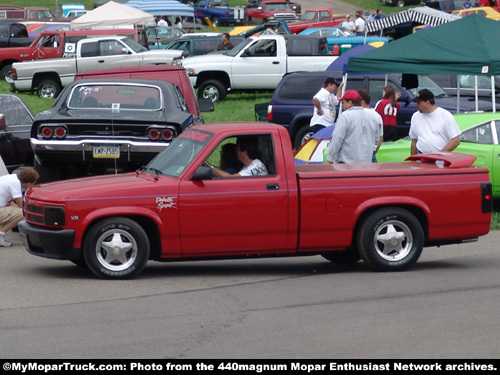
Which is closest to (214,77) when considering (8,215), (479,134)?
(479,134)

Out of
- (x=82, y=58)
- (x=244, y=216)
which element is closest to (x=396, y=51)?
(x=244, y=216)

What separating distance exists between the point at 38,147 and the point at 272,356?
7261 millimetres

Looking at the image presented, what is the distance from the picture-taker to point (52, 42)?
32.0 metres

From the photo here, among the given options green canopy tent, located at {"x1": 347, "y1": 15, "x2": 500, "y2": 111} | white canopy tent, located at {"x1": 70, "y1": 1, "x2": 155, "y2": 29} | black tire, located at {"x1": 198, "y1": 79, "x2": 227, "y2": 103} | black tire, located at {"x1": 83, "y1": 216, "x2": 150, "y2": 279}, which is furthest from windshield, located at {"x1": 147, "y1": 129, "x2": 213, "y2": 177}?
white canopy tent, located at {"x1": 70, "y1": 1, "x2": 155, "y2": 29}

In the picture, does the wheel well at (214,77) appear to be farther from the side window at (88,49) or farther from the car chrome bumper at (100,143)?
the car chrome bumper at (100,143)

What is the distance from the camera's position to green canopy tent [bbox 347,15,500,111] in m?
15.4

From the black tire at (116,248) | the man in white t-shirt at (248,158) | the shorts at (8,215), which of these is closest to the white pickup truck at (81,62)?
the shorts at (8,215)

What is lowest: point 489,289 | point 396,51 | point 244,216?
point 489,289

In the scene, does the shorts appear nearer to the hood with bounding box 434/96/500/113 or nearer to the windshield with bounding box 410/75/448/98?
the hood with bounding box 434/96/500/113

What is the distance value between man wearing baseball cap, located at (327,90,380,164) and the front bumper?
3.54 metres

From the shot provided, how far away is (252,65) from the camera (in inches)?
1049

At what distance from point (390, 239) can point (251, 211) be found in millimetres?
1446
